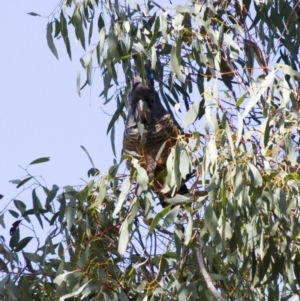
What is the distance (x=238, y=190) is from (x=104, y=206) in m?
0.64

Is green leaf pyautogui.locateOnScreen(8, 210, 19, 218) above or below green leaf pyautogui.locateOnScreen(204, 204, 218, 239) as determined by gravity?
above

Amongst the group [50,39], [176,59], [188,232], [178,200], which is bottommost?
[188,232]

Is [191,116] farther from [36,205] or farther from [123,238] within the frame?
[36,205]

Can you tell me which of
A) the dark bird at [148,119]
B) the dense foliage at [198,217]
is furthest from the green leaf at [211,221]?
the dark bird at [148,119]

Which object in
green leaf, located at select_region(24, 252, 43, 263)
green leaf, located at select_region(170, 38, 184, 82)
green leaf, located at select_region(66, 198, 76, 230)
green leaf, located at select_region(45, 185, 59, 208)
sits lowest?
green leaf, located at select_region(24, 252, 43, 263)

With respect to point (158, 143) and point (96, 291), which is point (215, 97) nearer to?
point (96, 291)

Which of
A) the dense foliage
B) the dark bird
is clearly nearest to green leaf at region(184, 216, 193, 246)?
the dense foliage

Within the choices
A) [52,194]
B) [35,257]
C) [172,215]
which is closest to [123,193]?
[172,215]

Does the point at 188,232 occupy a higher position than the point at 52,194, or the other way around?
the point at 52,194

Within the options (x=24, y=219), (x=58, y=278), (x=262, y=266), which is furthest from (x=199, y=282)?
(x=24, y=219)

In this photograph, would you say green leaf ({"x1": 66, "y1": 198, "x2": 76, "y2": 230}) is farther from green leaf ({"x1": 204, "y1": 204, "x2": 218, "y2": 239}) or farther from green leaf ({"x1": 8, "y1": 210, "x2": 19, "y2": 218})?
green leaf ({"x1": 204, "y1": 204, "x2": 218, "y2": 239})

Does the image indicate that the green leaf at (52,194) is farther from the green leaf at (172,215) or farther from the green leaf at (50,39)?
the green leaf at (50,39)

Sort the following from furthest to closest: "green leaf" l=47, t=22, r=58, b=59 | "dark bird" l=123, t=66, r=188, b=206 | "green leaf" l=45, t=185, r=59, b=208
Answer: "dark bird" l=123, t=66, r=188, b=206
"green leaf" l=47, t=22, r=58, b=59
"green leaf" l=45, t=185, r=59, b=208

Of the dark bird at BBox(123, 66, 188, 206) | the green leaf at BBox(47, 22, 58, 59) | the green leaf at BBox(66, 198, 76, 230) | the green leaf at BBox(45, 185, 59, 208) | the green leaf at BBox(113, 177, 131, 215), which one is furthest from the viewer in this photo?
the dark bird at BBox(123, 66, 188, 206)
